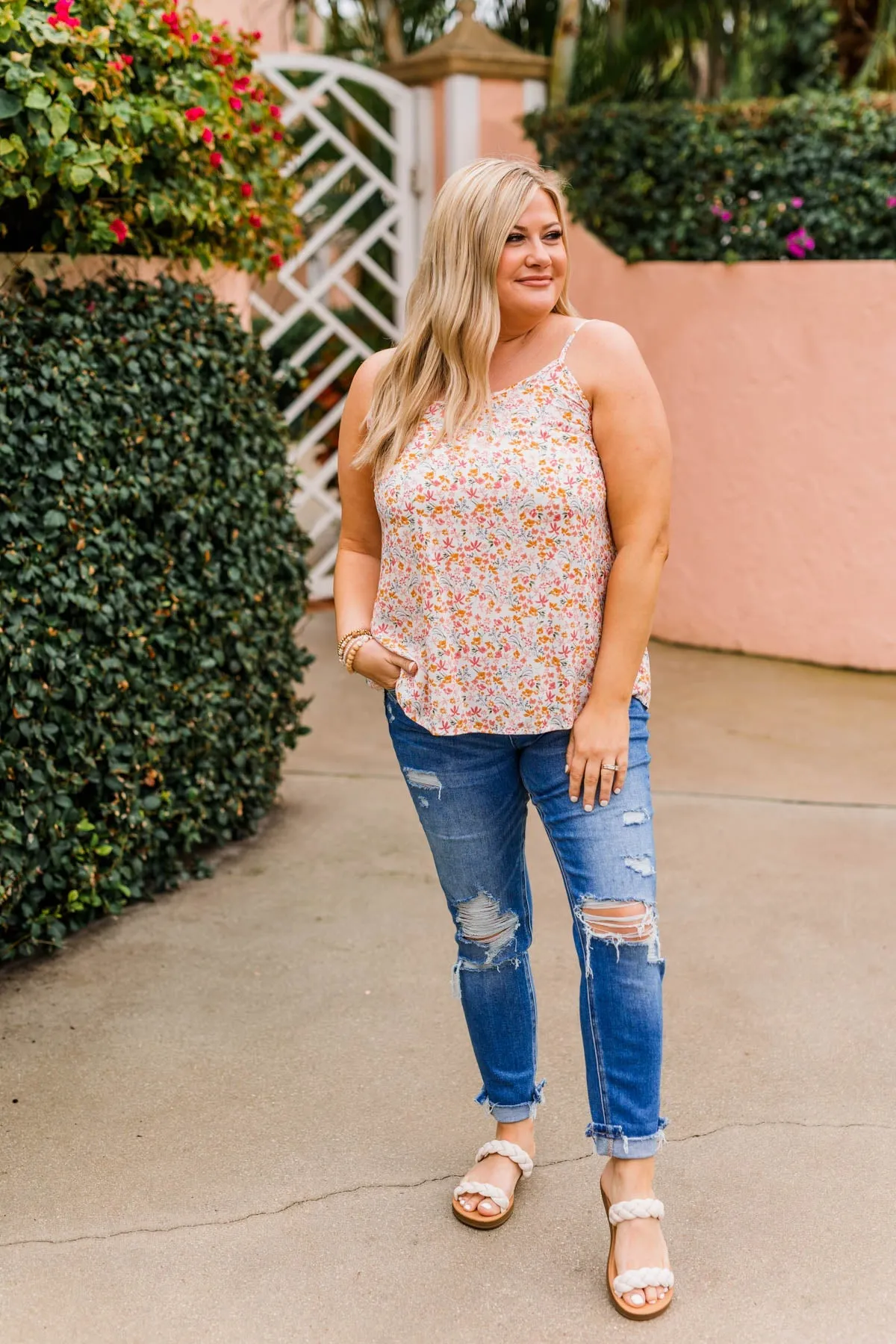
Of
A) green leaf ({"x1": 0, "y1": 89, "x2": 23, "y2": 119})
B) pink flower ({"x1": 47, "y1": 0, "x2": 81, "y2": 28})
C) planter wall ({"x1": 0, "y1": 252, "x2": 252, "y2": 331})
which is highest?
pink flower ({"x1": 47, "y1": 0, "x2": 81, "y2": 28})

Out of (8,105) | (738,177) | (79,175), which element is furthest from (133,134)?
(738,177)

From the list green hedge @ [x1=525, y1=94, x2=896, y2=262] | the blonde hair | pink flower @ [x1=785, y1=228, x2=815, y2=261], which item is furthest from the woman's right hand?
pink flower @ [x1=785, y1=228, x2=815, y2=261]

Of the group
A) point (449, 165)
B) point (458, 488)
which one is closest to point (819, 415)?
point (449, 165)

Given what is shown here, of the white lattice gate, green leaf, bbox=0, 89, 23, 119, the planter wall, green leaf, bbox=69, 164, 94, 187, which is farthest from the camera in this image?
the white lattice gate

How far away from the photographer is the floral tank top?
2.29m

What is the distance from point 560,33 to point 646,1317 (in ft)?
21.5

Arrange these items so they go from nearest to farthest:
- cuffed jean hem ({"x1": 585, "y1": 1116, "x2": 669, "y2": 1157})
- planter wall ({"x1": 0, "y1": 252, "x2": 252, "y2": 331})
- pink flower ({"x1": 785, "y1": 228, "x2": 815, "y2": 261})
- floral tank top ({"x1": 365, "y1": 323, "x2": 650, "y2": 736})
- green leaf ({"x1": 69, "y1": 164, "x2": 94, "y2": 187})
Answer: floral tank top ({"x1": 365, "y1": 323, "x2": 650, "y2": 736}), cuffed jean hem ({"x1": 585, "y1": 1116, "x2": 669, "y2": 1157}), green leaf ({"x1": 69, "y1": 164, "x2": 94, "y2": 187}), planter wall ({"x1": 0, "y1": 252, "x2": 252, "y2": 331}), pink flower ({"x1": 785, "y1": 228, "x2": 815, "y2": 261})

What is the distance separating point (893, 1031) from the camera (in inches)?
130

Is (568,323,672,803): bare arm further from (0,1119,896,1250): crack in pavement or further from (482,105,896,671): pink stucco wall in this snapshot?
(482,105,896,671): pink stucco wall

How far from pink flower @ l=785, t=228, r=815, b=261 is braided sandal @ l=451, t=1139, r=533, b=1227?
463cm

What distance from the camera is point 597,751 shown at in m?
2.31

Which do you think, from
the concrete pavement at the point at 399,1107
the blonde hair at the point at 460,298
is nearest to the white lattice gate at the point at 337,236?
the concrete pavement at the point at 399,1107

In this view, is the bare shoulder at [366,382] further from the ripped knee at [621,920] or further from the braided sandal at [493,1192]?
the braided sandal at [493,1192]

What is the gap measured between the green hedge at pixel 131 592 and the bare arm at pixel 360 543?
1.07 meters
